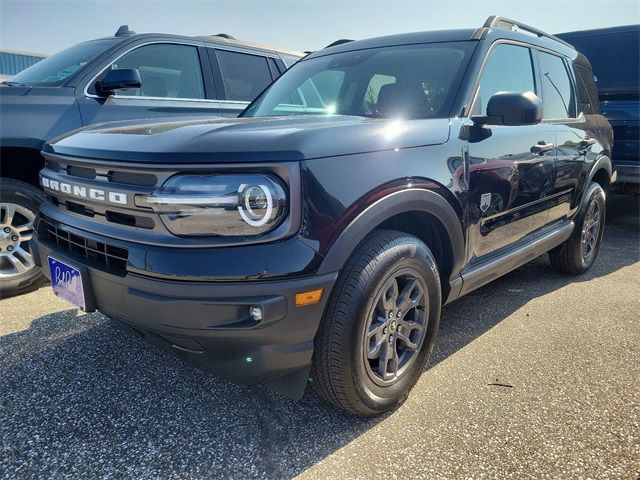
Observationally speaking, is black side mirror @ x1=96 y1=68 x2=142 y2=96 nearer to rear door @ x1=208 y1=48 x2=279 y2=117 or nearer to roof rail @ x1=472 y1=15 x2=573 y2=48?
rear door @ x1=208 y1=48 x2=279 y2=117

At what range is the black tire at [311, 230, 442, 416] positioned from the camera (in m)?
1.88

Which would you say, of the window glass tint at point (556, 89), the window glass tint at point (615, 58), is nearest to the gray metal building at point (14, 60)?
the window glass tint at point (615, 58)

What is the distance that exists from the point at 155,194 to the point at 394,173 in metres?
0.92

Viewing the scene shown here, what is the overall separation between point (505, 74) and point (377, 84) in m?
0.80

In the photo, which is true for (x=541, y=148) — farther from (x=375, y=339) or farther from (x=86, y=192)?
(x=86, y=192)

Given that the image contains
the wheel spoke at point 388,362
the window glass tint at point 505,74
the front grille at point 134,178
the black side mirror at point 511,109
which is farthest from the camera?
the window glass tint at point 505,74

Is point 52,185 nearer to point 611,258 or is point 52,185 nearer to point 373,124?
point 373,124

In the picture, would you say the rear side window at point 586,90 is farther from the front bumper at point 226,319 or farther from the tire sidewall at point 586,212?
the front bumper at point 226,319

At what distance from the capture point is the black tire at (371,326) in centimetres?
188

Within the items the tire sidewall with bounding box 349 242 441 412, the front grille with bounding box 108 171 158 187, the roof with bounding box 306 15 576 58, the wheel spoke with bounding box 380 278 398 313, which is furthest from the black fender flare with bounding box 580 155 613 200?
the front grille with bounding box 108 171 158 187

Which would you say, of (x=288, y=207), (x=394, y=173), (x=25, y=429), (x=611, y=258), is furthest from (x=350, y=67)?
(x=611, y=258)

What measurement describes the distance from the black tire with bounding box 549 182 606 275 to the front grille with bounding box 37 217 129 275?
3.42 m

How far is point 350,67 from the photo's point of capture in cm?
304

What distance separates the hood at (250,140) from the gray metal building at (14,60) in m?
15.4
